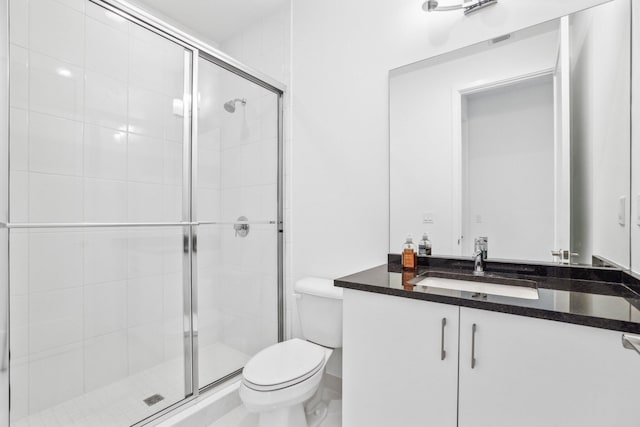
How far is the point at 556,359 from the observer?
85 cm

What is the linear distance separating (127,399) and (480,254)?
6.13 ft

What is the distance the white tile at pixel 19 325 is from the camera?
140cm

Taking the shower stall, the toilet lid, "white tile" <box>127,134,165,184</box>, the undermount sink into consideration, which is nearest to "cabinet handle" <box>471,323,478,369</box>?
the undermount sink

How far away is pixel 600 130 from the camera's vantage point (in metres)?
1.15

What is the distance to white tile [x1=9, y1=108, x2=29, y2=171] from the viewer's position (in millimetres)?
1363

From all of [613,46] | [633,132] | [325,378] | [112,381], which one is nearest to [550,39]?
[613,46]

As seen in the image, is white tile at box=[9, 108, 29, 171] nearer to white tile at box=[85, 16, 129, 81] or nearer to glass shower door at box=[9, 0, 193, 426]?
glass shower door at box=[9, 0, 193, 426]

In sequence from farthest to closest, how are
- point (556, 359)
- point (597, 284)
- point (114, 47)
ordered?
point (114, 47) < point (597, 284) < point (556, 359)

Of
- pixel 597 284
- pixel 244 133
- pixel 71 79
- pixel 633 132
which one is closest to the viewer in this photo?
pixel 633 132

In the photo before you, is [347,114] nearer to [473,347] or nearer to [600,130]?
[600,130]

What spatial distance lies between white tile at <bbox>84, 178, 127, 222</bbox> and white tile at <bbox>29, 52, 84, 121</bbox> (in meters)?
0.35

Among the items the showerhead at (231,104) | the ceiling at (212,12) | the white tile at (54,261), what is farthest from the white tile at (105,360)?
the ceiling at (212,12)

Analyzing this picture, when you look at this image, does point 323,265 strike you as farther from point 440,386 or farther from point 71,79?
point 71,79

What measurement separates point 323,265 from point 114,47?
1672mm
